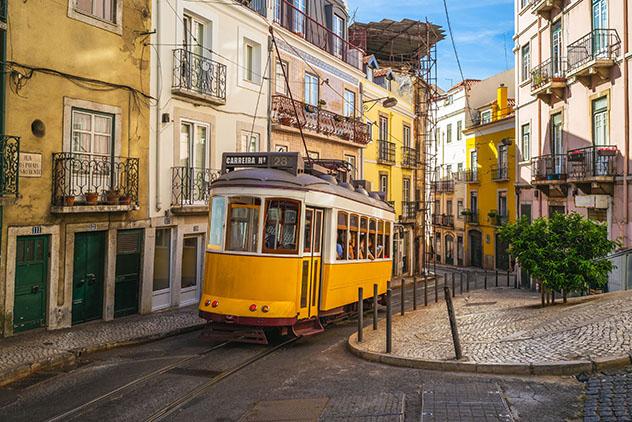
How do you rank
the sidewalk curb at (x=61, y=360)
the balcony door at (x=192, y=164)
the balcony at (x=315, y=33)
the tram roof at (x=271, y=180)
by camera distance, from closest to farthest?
the sidewalk curb at (x=61, y=360)
the tram roof at (x=271, y=180)
the balcony door at (x=192, y=164)
the balcony at (x=315, y=33)

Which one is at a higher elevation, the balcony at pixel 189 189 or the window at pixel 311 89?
the window at pixel 311 89

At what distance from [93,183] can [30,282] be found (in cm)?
263

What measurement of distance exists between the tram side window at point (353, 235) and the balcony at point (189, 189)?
502cm

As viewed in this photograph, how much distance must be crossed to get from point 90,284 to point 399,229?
19042 mm

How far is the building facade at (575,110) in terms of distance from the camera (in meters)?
17.8

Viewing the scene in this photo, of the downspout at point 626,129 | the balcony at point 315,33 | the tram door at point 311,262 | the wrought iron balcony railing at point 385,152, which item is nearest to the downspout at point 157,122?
the tram door at point 311,262

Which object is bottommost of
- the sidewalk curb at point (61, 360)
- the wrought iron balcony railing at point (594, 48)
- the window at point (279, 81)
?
the sidewalk curb at point (61, 360)

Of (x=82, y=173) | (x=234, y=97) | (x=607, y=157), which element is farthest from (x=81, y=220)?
(x=607, y=157)

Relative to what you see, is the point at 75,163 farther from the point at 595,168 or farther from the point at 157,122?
the point at 595,168

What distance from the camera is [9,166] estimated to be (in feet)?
35.8

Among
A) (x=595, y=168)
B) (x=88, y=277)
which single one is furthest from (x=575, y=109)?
(x=88, y=277)

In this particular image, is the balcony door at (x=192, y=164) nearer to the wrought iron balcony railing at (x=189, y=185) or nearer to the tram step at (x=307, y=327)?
the wrought iron balcony railing at (x=189, y=185)

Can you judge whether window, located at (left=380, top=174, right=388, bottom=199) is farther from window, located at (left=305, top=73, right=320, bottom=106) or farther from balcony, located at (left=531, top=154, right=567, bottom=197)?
balcony, located at (left=531, top=154, right=567, bottom=197)

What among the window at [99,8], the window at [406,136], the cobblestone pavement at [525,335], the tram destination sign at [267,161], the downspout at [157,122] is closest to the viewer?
the cobblestone pavement at [525,335]
